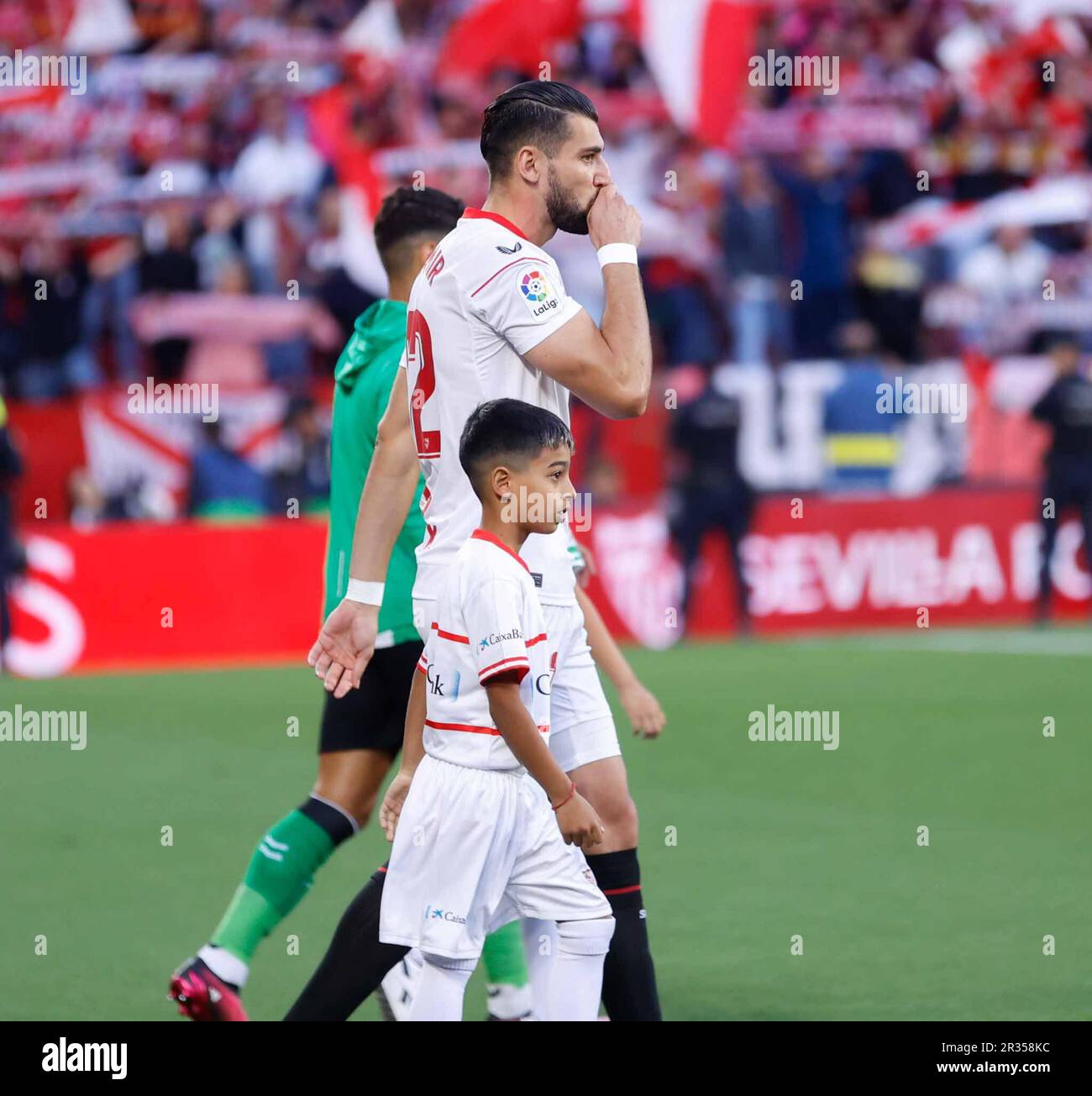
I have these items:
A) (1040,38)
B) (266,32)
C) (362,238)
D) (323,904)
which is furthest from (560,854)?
(1040,38)

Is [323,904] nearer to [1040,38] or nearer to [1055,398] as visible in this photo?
[1055,398]

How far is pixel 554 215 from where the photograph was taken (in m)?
4.70

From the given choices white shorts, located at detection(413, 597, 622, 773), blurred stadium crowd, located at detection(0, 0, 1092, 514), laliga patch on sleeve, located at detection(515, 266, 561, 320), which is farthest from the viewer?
blurred stadium crowd, located at detection(0, 0, 1092, 514)

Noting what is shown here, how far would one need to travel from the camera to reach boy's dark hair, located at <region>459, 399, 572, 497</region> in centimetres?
435

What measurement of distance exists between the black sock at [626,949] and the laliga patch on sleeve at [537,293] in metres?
1.39

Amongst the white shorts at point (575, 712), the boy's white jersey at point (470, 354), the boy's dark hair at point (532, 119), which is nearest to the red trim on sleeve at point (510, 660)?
the boy's white jersey at point (470, 354)

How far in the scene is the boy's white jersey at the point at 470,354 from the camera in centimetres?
448

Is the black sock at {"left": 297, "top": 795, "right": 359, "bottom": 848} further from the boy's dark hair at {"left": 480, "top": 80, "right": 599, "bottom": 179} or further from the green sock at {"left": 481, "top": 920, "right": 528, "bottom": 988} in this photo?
the boy's dark hair at {"left": 480, "top": 80, "right": 599, "bottom": 179}

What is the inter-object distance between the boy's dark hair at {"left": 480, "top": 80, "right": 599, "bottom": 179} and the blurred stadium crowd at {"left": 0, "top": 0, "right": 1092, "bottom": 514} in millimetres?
11149

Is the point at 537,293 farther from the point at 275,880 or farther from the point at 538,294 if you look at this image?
the point at 275,880

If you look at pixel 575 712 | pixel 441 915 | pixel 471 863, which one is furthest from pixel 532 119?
pixel 441 915

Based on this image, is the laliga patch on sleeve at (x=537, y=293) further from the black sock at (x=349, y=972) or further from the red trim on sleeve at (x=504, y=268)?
the black sock at (x=349, y=972)

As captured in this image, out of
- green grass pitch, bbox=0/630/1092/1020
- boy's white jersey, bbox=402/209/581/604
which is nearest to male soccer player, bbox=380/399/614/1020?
boy's white jersey, bbox=402/209/581/604

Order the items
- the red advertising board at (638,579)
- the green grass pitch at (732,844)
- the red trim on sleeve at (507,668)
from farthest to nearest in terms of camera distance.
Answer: the red advertising board at (638,579), the green grass pitch at (732,844), the red trim on sleeve at (507,668)
